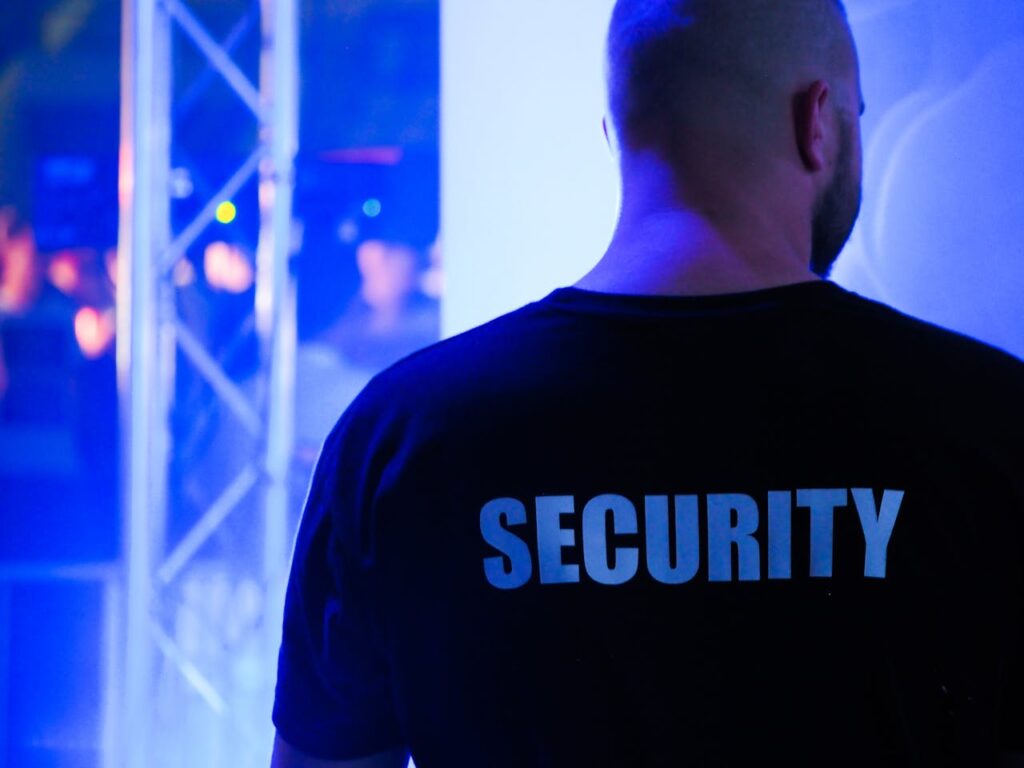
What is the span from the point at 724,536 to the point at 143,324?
1823mm

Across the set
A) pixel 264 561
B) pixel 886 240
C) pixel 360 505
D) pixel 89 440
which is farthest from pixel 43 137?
pixel 360 505

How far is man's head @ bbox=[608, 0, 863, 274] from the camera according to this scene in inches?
32.4

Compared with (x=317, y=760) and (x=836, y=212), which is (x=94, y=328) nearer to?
(x=317, y=760)

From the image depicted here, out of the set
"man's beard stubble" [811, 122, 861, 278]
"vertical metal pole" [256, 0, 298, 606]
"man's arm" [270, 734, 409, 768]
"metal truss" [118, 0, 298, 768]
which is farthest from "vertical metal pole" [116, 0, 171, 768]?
"man's beard stubble" [811, 122, 861, 278]

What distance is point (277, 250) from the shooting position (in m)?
2.22

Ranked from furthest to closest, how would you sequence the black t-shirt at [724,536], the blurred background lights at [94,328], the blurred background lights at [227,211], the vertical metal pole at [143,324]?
the blurred background lights at [94,328]
the blurred background lights at [227,211]
the vertical metal pole at [143,324]
the black t-shirt at [724,536]

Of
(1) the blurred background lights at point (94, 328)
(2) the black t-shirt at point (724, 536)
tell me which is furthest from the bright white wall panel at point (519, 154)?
(1) the blurred background lights at point (94, 328)

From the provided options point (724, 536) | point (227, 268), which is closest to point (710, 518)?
point (724, 536)

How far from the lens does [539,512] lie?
772 mm

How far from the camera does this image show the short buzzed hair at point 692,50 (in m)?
0.83

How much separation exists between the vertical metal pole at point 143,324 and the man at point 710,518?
1611 millimetres

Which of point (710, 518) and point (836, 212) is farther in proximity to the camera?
point (836, 212)

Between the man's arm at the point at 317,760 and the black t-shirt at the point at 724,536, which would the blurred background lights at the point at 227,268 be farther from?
the black t-shirt at the point at 724,536

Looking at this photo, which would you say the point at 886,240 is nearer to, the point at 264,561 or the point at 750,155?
the point at 750,155
